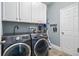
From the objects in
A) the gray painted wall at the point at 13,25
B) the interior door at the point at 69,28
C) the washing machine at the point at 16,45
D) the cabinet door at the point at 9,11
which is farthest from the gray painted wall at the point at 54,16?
the cabinet door at the point at 9,11

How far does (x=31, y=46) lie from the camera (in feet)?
5.85

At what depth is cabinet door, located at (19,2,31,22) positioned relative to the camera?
1.74 metres

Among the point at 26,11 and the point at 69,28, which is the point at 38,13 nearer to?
the point at 26,11

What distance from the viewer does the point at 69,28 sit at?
1.76 metres

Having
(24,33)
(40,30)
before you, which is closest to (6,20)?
(24,33)

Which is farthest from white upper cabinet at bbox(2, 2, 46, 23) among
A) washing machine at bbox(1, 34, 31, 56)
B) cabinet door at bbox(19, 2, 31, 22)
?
washing machine at bbox(1, 34, 31, 56)

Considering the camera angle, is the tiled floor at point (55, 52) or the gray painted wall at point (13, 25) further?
the tiled floor at point (55, 52)

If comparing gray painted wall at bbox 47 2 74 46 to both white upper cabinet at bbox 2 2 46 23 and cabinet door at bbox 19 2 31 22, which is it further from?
cabinet door at bbox 19 2 31 22

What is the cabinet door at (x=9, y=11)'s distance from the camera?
1644 mm

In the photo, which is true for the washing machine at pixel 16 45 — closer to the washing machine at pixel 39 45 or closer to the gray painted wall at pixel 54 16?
the washing machine at pixel 39 45

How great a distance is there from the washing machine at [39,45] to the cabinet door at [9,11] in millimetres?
427

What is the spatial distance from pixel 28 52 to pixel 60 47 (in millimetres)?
518

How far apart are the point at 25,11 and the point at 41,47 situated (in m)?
0.64

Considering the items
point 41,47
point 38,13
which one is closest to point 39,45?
point 41,47
